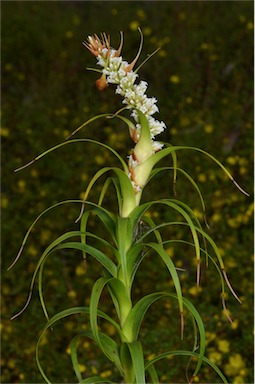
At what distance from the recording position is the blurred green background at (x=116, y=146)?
338cm

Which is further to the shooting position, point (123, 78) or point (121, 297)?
point (121, 297)

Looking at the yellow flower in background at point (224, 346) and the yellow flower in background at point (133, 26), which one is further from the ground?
the yellow flower in background at point (133, 26)

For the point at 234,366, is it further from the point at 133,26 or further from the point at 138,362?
the point at 133,26

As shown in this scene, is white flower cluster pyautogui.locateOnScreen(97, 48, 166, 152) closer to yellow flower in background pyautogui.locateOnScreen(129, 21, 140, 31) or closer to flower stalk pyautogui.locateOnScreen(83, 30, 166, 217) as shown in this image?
flower stalk pyautogui.locateOnScreen(83, 30, 166, 217)

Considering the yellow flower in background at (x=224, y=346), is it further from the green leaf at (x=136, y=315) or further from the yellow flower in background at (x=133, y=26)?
the yellow flower in background at (x=133, y=26)

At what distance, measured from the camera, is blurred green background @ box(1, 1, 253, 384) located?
11.1ft

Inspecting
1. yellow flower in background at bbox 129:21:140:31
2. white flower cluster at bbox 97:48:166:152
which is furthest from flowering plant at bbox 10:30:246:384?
yellow flower in background at bbox 129:21:140:31

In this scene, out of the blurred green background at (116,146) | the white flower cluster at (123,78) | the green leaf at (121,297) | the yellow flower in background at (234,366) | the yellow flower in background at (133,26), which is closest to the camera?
the white flower cluster at (123,78)

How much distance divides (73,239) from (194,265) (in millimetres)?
634

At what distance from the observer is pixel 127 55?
18.3 feet

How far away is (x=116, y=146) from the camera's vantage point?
15.8 ft

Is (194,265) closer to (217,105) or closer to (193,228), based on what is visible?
(217,105)

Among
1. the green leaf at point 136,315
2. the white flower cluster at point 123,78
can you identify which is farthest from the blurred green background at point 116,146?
the white flower cluster at point 123,78

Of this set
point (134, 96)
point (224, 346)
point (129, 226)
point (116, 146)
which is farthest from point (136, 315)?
point (116, 146)
